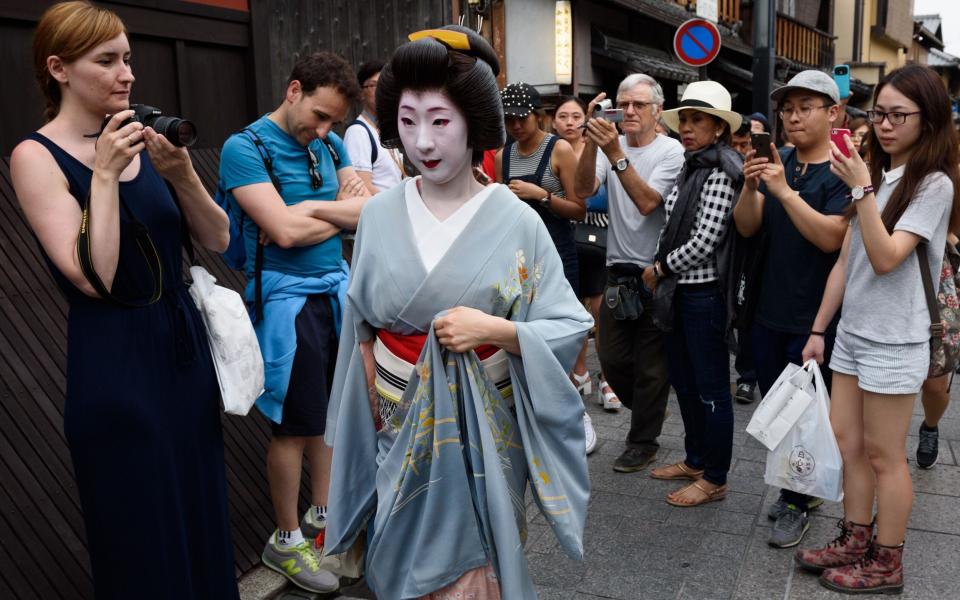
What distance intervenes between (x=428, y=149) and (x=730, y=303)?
2.33 meters

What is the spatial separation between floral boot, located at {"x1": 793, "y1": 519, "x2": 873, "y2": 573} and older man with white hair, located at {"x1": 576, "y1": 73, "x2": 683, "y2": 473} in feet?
4.44

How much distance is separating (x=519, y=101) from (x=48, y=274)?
284cm

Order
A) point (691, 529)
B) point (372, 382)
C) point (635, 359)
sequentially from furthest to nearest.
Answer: point (635, 359) → point (691, 529) → point (372, 382)

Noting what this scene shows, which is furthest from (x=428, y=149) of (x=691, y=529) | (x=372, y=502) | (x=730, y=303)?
(x=691, y=529)

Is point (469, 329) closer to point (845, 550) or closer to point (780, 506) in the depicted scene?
point (845, 550)

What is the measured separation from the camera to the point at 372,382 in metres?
2.49

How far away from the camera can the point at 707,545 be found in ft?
13.0

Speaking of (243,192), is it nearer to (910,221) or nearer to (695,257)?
(695,257)

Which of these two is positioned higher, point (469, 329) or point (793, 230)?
point (793, 230)

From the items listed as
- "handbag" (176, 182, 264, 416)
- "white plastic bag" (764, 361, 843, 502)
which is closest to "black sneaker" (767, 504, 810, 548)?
"white plastic bag" (764, 361, 843, 502)

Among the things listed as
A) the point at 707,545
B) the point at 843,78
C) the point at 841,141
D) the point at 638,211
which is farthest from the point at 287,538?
the point at 843,78

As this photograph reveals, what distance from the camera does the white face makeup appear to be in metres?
2.28

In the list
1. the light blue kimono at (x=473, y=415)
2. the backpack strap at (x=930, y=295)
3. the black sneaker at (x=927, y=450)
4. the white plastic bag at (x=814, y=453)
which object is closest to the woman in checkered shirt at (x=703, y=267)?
the white plastic bag at (x=814, y=453)

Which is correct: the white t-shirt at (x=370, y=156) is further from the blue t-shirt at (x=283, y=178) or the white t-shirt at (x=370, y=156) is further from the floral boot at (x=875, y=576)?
the floral boot at (x=875, y=576)
